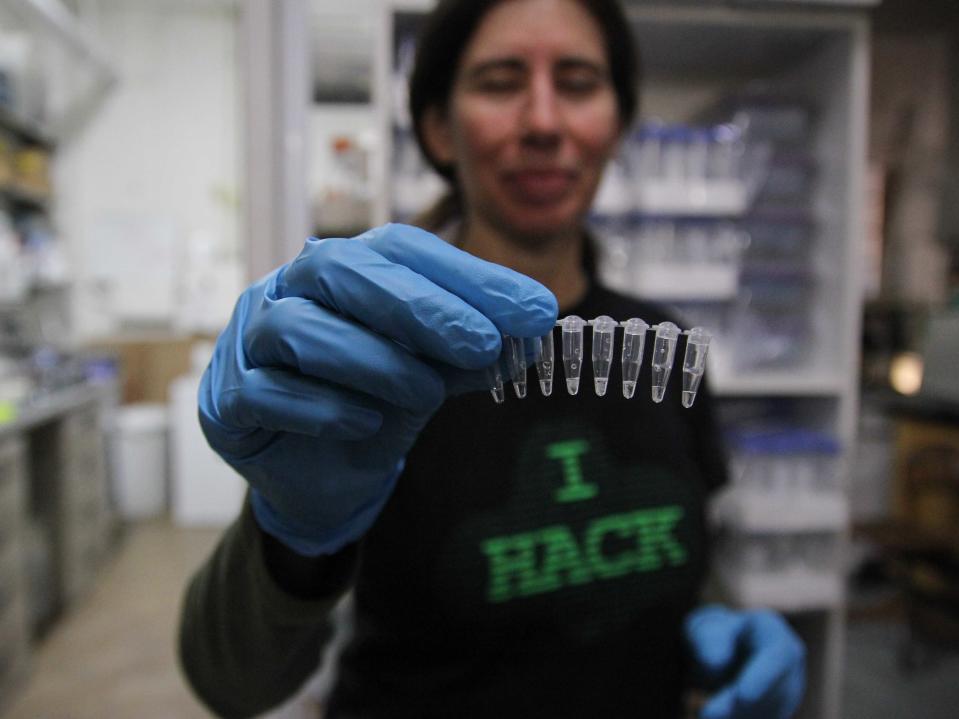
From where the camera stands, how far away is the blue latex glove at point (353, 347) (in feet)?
1.76

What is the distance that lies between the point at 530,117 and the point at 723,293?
1.10m

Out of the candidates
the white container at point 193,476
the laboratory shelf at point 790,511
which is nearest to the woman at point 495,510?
the laboratory shelf at point 790,511

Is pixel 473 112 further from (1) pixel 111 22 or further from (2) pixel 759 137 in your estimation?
(1) pixel 111 22

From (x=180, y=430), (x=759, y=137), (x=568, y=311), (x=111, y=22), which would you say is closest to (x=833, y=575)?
(x=759, y=137)

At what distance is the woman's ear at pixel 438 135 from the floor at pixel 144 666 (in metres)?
0.94

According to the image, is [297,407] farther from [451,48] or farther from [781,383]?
[781,383]

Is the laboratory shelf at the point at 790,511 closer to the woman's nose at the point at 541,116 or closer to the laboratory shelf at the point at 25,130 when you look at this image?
the woman's nose at the point at 541,116

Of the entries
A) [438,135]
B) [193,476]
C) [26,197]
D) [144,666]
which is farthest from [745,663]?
[26,197]

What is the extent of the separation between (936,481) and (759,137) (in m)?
1.47

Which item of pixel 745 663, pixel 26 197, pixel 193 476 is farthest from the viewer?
pixel 193 476

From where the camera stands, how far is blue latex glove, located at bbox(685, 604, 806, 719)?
3.34 ft

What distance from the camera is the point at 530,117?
798 mm

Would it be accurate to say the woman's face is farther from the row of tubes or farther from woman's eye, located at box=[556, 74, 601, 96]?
the row of tubes

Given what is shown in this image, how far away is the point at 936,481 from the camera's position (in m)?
2.29
